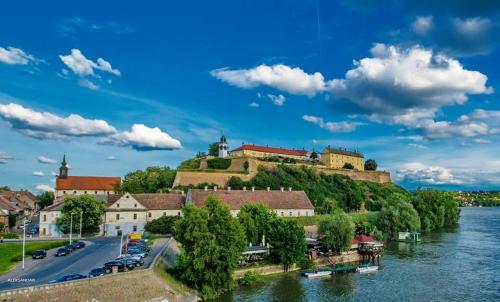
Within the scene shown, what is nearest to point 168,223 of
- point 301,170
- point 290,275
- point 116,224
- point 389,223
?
point 116,224

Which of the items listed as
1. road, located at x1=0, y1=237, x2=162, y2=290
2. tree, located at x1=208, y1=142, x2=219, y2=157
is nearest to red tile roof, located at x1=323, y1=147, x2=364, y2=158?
tree, located at x1=208, y1=142, x2=219, y2=157

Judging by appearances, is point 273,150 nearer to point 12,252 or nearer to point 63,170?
point 63,170

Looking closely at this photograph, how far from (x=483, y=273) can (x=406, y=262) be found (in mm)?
8938

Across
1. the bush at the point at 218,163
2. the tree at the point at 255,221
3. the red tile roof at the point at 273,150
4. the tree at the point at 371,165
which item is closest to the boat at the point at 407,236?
the tree at the point at 255,221

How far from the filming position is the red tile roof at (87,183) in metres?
95.8

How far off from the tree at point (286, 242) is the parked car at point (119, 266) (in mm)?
16345

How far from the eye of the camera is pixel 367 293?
36.6 m

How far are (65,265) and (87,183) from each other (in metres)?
66.9

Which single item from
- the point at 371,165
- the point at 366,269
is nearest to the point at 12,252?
the point at 366,269

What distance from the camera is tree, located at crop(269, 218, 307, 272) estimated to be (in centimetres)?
4391

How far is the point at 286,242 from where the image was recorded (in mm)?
44094

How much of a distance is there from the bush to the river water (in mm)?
54703

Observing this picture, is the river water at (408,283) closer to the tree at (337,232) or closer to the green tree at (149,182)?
the tree at (337,232)

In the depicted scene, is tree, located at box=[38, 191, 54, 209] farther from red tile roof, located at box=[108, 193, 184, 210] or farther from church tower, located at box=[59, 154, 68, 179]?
red tile roof, located at box=[108, 193, 184, 210]
